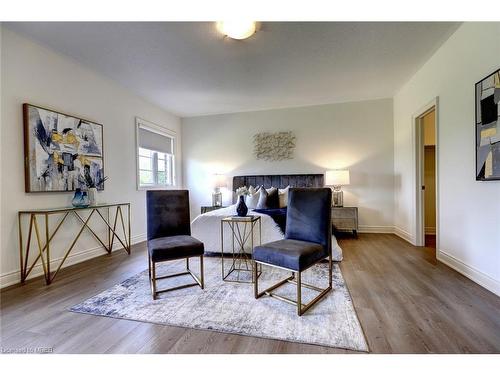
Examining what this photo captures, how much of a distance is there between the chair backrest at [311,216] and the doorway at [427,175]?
1913 mm

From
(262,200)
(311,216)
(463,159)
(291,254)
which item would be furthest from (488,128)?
(262,200)

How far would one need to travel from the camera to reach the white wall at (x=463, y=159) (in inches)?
86.1

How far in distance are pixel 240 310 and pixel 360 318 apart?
0.92m

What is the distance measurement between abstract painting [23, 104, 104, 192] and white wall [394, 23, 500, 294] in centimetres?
466

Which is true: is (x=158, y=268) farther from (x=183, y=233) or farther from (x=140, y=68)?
(x=140, y=68)

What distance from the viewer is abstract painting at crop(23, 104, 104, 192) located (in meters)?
2.66

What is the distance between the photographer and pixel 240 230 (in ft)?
11.1

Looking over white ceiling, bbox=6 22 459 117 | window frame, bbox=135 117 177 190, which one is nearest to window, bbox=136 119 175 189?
window frame, bbox=135 117 177 190

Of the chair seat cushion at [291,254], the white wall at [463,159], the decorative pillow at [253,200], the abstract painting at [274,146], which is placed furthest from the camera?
the abstract painting at [274,146]

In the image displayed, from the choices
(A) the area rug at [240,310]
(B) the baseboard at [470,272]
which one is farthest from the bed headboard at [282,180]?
(A) the area rug at [240,310]

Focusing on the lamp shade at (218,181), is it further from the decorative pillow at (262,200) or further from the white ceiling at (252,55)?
the white ceiling at (252,55)

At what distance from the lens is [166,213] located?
2701 mm

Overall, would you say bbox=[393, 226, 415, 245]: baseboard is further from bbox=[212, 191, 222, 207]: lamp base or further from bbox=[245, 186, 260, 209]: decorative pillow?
bbox=[212, 191, 222, 207]: lamp base
